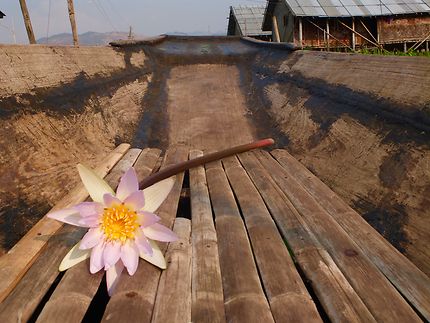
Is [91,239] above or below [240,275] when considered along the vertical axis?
above

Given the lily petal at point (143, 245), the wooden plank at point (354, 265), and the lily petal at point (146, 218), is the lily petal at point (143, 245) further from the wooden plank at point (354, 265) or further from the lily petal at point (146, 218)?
the wooden plank at point (354, 265)

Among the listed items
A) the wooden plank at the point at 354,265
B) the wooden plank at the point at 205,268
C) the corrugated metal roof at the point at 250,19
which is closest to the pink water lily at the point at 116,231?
the wooden plank at the point at 205,268

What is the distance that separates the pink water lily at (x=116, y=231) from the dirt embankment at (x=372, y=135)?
3.21ft

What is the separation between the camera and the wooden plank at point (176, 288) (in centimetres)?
109

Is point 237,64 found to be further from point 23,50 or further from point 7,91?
point 7,91

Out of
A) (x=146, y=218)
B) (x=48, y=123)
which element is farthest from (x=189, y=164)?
(x=146, y=218)

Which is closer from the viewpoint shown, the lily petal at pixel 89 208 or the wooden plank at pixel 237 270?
the wooden plank at pixel 237 270

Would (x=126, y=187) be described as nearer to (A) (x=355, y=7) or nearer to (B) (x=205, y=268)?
(B) (x=205, y=268)

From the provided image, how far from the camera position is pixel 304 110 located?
3521 mm

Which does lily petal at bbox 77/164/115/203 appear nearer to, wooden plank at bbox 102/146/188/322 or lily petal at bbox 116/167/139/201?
lily petal at bbox 116/167/139/201

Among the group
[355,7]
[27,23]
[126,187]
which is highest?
[27,23]

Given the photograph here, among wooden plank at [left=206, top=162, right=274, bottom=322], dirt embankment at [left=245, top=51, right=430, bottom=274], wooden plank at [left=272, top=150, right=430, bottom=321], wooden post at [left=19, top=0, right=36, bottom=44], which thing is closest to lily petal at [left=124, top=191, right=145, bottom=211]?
wooden plank at [left=206, top=162, right=274, bottom=322]

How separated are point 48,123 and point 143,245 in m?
1.56

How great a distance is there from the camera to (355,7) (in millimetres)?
17750
